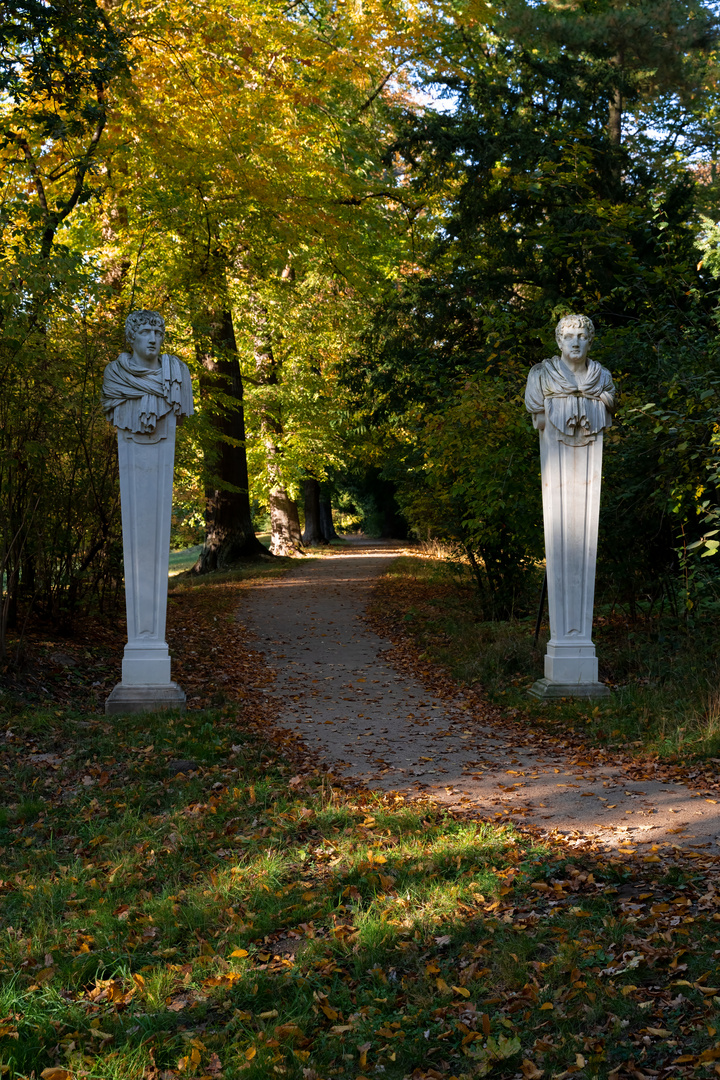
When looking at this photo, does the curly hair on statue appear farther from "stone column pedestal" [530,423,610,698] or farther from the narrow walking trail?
the narrow walking trail

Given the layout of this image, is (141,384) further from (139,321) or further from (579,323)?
(579,323)

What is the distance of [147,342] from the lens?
775cm

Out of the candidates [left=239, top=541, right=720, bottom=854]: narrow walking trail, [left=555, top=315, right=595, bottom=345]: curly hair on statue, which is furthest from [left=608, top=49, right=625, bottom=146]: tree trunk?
[left=239, top=541, right=720, bottom=854]: narrow walking trail

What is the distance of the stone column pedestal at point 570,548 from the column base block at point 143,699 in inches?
129

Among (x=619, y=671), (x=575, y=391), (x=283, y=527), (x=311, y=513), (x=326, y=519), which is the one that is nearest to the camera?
(x=575, y=391)

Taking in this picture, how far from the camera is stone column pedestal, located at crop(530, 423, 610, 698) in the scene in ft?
27.0

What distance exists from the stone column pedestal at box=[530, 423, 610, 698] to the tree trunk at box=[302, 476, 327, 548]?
73.1 feet

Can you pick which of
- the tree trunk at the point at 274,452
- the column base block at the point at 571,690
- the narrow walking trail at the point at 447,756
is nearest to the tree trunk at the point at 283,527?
the tree trunk at the point at 274,452

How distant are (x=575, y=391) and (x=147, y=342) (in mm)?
3821

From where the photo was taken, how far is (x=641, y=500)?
341 inches

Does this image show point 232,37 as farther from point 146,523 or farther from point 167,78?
point 146,523

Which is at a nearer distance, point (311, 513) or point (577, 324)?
point (577, 324)

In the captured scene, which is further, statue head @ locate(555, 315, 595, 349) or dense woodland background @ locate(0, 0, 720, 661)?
dense woodland background @ locate(0, 0, 720, 661)

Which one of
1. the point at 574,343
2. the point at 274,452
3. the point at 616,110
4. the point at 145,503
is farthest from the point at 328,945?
the point at 274,452
